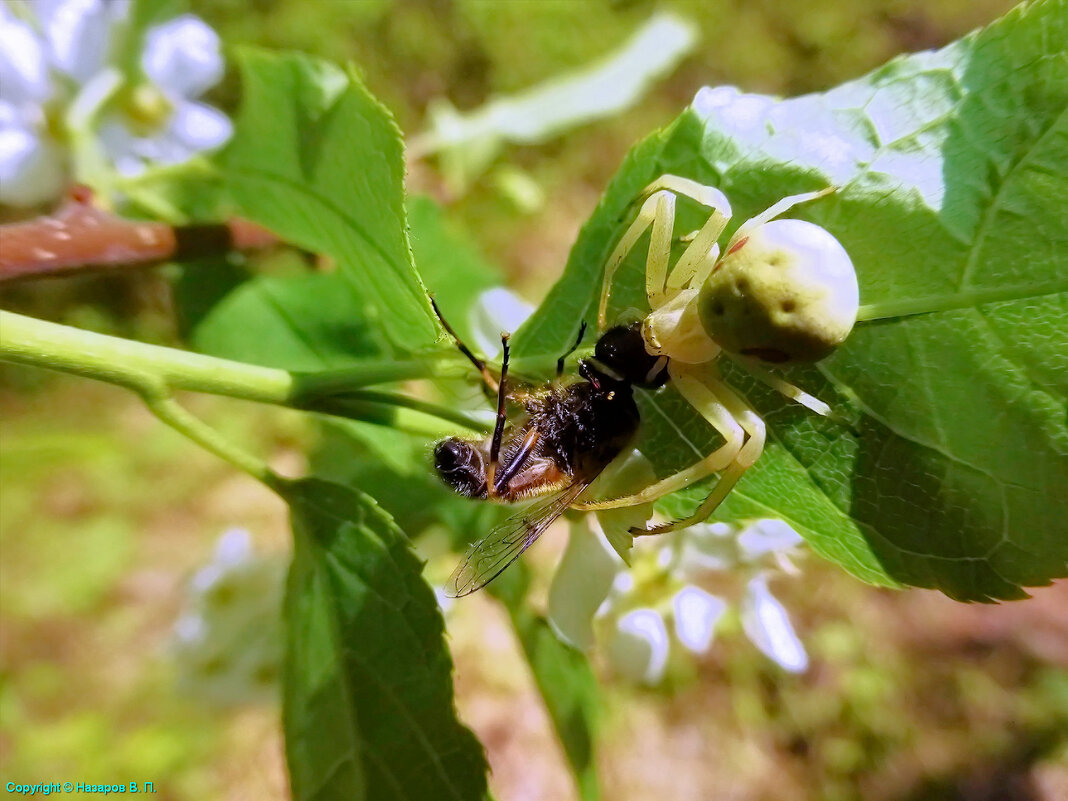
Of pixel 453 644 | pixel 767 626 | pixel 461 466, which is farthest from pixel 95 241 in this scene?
pixel 453 644

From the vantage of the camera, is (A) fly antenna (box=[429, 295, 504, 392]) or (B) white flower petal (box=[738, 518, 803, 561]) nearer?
(A) fly antenna (box=[429, 295, 504, 392])

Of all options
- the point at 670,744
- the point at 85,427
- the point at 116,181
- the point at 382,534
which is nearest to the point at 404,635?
the point at 382,534

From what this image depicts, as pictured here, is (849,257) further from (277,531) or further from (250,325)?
(277,531)

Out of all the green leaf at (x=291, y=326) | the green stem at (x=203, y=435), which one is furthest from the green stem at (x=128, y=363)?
Answer: the green leaf at (x=291, y=326)

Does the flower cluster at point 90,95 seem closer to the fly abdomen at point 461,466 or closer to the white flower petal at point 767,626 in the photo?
the fly abdomen at point 461,466

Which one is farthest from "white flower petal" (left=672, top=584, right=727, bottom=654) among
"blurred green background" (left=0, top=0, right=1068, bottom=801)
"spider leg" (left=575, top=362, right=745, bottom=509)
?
"blurred green background" (left=0, top=0, right=1068, bottom=801)

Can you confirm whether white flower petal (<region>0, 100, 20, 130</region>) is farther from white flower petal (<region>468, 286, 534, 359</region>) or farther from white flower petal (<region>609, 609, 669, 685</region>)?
white flower petal (<region>609, 609, 669, 685</region>)

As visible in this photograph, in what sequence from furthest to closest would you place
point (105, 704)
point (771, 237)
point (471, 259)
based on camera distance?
point (105, 704), point (471, 259), point (771, 237)

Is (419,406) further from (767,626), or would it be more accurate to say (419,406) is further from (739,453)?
(767,626)
